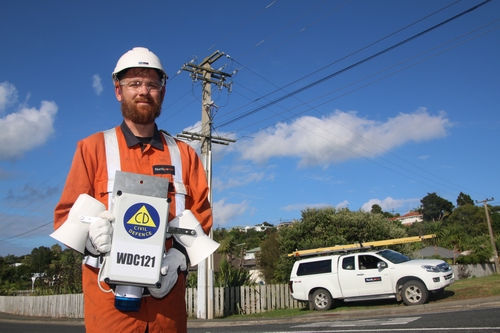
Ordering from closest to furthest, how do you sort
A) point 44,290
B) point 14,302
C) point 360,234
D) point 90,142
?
point 90,142 → point 360,234 → point 44,290 → point 14,302

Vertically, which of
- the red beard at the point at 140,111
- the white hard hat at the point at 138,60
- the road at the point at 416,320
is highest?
the white hard hat at the point at 138,60

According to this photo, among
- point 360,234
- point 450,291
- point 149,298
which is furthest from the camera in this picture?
point 360,234

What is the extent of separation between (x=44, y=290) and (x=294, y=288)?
21915mm

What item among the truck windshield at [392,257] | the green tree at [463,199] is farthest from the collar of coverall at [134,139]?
the green tree at [463,199]

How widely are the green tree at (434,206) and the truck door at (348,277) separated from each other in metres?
123

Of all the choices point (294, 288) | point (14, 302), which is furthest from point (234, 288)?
point (14, 302)

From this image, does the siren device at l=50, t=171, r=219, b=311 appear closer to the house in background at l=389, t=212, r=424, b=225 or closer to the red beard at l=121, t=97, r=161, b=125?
the red beard at l=121, t=97, r=161, b=125

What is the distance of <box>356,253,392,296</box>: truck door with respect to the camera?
13779 mm

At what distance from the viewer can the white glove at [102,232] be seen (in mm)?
2092

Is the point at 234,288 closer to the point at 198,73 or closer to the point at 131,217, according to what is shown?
the point at 198,73

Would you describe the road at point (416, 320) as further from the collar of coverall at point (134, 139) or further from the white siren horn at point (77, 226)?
the white siren horn at point (77, 226)

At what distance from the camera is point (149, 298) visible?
2.27m

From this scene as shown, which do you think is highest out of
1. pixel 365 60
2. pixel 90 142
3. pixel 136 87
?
pixel 365 60

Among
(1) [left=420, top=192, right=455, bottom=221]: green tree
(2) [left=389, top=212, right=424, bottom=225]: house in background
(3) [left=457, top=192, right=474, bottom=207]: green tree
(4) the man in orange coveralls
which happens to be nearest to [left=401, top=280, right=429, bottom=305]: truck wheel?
(4) the man in orange coveralls
